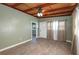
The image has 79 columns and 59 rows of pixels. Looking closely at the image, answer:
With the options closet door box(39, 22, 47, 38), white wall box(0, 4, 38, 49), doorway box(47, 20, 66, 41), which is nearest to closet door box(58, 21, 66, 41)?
doorway box(47, 20, 66, 41)

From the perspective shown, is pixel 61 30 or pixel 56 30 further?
pixel 56 30

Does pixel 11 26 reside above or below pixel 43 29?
above

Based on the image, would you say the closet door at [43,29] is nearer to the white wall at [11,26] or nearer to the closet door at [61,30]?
the closet door at [61,30]

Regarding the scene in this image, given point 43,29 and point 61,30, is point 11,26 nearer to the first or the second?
point 61,30

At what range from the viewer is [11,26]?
496cm

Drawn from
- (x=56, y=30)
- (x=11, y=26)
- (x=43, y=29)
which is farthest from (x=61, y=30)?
(x=11, y=26)

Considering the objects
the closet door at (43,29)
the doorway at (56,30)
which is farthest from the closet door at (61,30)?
the closet door at (43,29)

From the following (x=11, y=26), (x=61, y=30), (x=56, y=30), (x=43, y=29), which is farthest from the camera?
(x=43, y=29)

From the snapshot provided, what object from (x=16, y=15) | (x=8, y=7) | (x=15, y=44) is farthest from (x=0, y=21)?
(x=15, y=44)

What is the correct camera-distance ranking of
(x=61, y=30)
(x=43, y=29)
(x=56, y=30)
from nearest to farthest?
(x=61, y=30), (x=56, y=30), (x=43, y=29)

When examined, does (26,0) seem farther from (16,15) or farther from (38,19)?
(38,19)

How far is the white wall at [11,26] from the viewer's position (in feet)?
14.0

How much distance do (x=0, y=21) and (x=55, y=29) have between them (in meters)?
5.19

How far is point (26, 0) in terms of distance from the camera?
1379 millimetres
